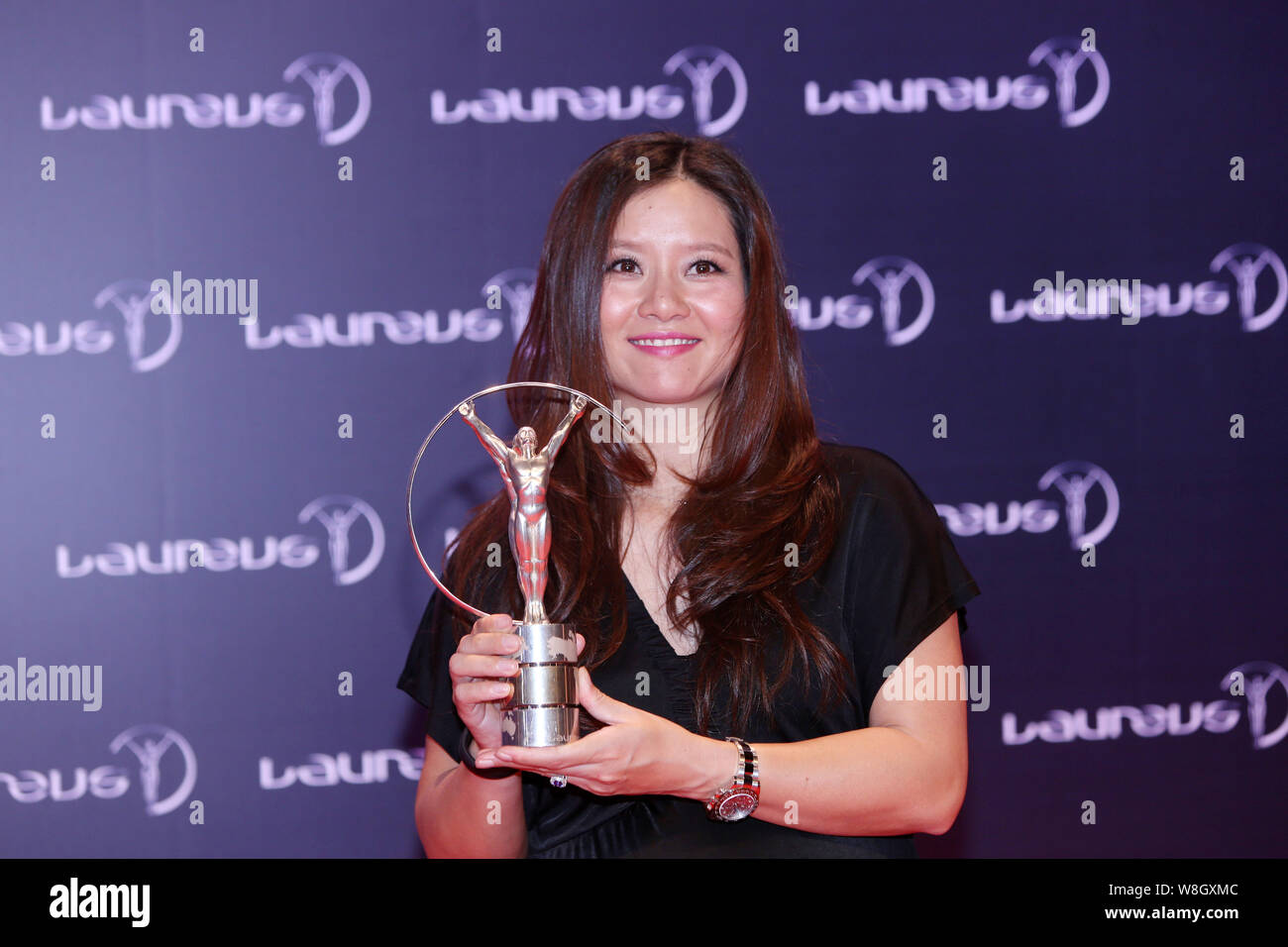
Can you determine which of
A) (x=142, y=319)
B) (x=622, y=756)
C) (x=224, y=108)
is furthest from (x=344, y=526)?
(x=622, y=756)

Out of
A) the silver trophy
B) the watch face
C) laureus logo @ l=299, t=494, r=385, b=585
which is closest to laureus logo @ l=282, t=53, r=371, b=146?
laureus logo @ l=299, t=494, r=385, b=585

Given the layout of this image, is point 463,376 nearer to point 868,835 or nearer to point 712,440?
point 712,440

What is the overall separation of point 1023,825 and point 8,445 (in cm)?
262

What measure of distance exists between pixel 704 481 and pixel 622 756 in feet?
1.62

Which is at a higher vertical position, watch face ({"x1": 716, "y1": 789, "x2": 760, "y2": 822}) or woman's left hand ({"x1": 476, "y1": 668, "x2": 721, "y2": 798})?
woman's left hand ({"x1": 476, "y1": 668, "x2": 721, "y2": 798})

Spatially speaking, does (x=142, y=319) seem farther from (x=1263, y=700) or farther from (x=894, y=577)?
(x=1263, y=700)

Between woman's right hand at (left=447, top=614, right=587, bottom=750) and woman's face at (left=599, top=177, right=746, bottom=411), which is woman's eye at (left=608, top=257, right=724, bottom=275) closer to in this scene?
woman's face at (left=599, top=177, right=746, bottom=411)

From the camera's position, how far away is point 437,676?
1511 mm

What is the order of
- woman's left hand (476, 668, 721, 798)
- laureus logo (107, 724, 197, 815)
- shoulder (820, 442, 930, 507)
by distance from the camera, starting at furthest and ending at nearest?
laureus logo (107, 724, 197, 815) → shoulder (820, 442, 930, 507) → woman's left hand (476, 668, 721, 798)

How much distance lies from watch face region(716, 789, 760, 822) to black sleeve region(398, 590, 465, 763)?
35 cm

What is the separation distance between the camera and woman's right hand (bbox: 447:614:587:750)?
1.22 meters

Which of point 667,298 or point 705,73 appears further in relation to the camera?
point 705,73

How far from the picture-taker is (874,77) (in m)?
2.87

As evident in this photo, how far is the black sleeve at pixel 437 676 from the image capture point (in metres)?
1.48
